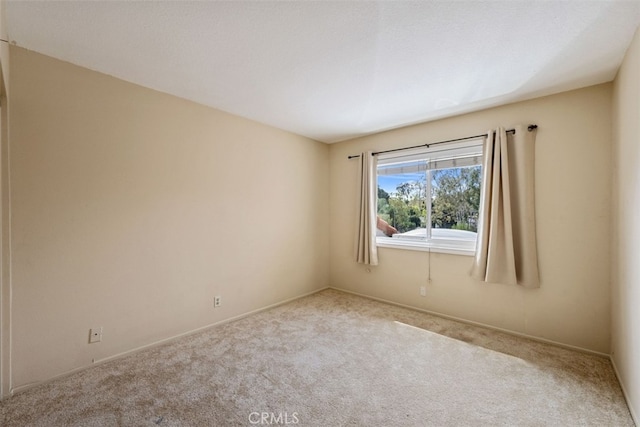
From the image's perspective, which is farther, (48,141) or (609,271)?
(609,271)

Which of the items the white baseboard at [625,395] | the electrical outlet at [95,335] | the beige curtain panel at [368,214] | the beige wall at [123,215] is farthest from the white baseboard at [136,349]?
the white baseboard at [625,395]

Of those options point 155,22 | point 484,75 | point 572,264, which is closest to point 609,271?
point 572,264

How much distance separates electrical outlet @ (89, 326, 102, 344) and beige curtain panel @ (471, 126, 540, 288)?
3.56 meters

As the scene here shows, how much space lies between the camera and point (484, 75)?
7.39 ft

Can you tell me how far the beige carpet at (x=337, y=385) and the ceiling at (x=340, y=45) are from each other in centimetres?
238

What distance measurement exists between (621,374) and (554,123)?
83.0 inches

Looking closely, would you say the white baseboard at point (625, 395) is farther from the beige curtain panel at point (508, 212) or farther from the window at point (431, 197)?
the window at point (431, 197)

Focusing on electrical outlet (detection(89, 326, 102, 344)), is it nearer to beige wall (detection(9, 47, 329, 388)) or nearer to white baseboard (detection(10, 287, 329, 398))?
beige wall (detection(9, 47, 329, 388))

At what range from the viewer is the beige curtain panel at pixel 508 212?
Result: 266 cm

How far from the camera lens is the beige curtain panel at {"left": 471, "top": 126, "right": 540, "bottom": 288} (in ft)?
8.74

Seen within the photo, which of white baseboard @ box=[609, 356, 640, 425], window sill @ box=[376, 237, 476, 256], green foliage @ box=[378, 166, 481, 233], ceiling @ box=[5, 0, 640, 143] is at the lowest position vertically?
white baseboard @ box=[609, 356, 640, 425]

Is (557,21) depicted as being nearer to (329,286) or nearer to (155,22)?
(155,22)

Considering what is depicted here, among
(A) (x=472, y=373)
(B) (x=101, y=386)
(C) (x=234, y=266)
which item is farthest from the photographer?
(C) (x=234, y=266)

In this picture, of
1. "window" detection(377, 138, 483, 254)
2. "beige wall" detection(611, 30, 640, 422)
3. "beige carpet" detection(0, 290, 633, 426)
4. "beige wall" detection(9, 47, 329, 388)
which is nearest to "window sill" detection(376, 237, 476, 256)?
"window" detection(377, 138, 483, 254)
